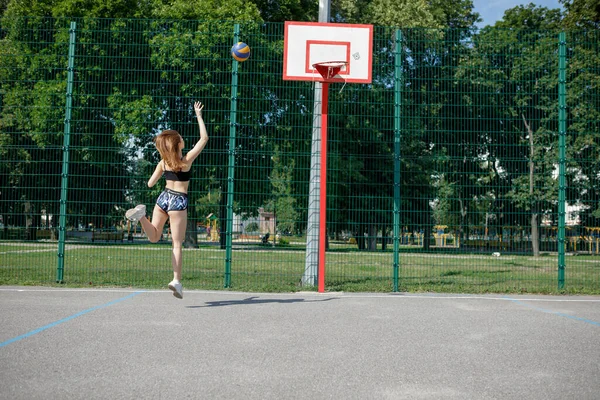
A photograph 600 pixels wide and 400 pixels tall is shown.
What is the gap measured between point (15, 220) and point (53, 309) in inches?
138

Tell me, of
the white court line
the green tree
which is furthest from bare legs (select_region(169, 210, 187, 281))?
the green tree

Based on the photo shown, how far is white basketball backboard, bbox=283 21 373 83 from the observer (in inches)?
337

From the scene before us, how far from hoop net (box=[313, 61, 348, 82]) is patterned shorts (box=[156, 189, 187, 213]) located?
3.18 m

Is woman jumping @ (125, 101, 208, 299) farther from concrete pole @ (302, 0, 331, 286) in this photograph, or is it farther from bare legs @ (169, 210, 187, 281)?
concrete pole @ (302, 0, 331, 286)

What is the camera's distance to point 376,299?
24.1 ft

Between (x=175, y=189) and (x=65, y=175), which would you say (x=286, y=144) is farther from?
(x=65, y=175)

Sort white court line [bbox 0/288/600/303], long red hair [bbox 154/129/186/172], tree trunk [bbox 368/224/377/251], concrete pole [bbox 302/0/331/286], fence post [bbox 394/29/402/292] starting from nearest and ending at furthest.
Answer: long red hair [bbox 154/129/186/172]
white court line [bbox 0/288/600/303]
fence post [bbox 394/29/402/292]
concrete pole [bbox 302/0/331/286]
tree trunk [bbox 368/224/377/251]

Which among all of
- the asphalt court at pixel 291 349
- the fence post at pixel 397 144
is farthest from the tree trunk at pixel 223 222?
the fence post at pixel 397 144

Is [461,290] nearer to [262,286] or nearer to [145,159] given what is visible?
[262,286]

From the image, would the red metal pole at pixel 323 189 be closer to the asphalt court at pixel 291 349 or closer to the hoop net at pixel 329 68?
the hoop net at pixel 329 68

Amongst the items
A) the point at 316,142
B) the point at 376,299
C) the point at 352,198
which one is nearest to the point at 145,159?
the point at 316,142

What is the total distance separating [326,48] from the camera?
28.2ft

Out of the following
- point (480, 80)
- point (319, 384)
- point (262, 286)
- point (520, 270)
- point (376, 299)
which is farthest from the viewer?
point (520, 270)

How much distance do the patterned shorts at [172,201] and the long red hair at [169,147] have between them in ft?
1.15
